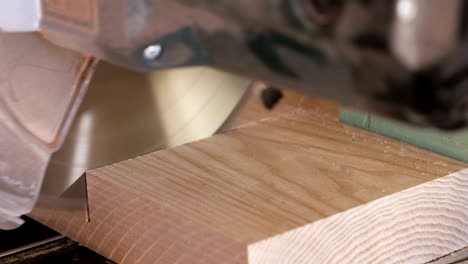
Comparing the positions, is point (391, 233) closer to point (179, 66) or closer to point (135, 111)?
point (135, 111)

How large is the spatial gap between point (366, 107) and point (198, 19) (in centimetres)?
15

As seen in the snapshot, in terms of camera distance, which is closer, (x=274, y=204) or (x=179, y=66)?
(x=179, y=66)

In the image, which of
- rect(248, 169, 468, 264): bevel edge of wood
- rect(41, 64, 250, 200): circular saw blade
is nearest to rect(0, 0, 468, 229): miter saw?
rect(41, 64, 250, 200): circular saw blade

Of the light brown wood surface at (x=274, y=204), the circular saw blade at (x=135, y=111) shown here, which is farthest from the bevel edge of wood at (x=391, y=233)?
the circular saw blade at (x=135, y=111)

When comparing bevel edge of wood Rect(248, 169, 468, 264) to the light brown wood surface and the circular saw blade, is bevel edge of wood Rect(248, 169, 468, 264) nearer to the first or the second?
the light brown wood surface

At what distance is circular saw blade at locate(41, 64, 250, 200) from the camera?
3.16 feet

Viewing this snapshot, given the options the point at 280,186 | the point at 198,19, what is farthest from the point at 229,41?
the point at 280,186

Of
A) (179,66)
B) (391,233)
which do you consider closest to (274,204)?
(391,233)

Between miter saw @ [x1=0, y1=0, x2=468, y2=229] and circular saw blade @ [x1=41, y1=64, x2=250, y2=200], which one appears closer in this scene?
miter saw @ [x1=0, y1=0, x2=468, y2=229]

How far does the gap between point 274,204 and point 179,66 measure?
1.46 feet

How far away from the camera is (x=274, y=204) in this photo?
105 centimetres

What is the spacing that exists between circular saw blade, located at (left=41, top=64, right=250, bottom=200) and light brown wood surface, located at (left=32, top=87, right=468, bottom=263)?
0.06 metres

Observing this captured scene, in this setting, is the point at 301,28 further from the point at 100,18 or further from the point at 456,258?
the point at 456,258

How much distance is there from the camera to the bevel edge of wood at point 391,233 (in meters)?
0.99
